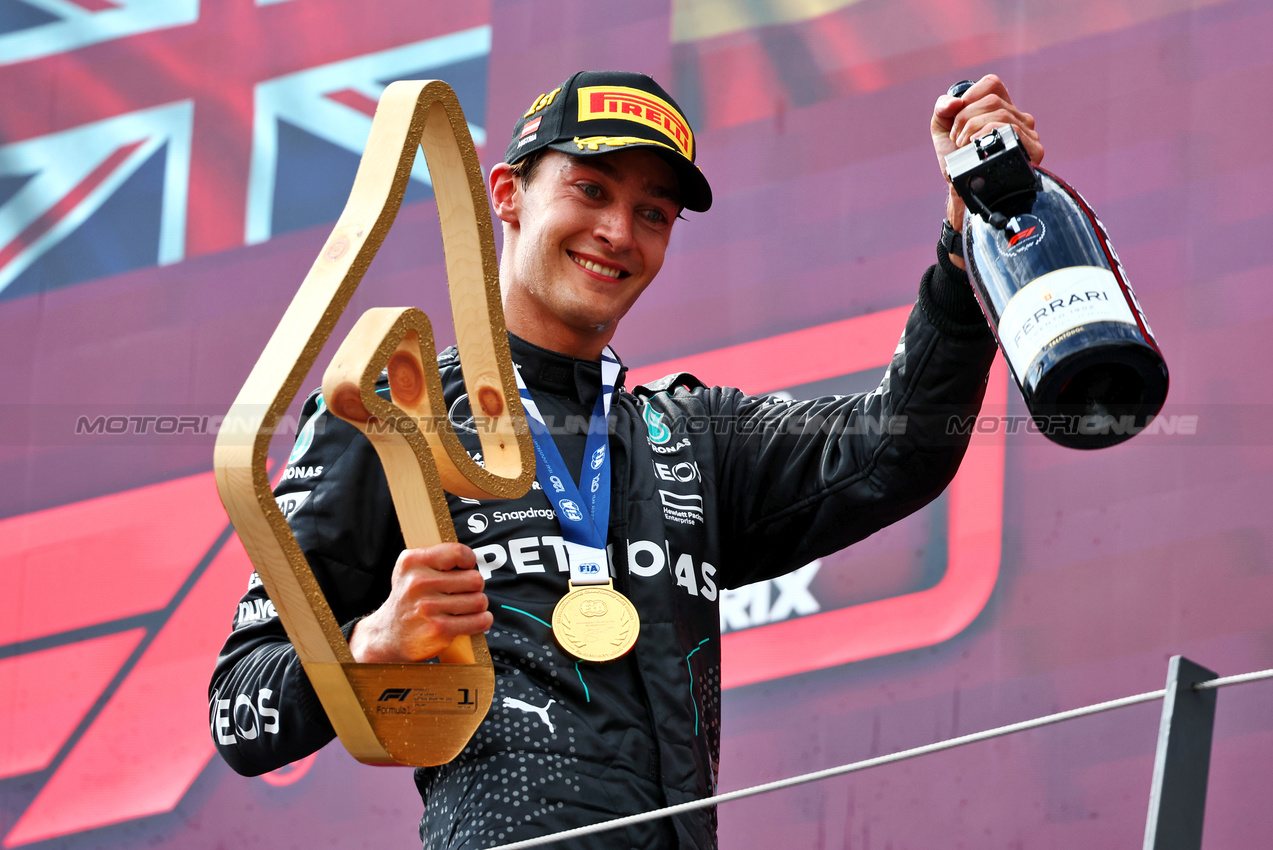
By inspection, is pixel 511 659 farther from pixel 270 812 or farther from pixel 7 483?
pixel 7 483

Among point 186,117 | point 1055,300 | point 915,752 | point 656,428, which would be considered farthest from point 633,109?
point 186,117

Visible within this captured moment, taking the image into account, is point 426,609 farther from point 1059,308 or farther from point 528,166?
point 528,166

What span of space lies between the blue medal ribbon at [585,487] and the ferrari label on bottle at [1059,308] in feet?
1.31

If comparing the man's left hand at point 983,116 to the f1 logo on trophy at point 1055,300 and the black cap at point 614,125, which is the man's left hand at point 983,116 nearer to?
the f1 logo on trophy at point 1055,300

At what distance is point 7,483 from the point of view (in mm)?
2316

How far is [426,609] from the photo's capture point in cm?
88

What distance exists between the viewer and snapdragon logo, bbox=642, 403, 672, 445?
1.28 meters

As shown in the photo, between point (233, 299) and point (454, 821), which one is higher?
point (233, 299)

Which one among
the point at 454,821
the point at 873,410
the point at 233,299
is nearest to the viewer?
the point at 454,821

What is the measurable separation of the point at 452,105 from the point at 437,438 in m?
0.27

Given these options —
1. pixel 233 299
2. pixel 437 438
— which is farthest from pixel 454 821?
pixel 233 299

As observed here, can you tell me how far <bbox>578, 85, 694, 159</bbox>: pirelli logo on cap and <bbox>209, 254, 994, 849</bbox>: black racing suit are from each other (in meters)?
0.23

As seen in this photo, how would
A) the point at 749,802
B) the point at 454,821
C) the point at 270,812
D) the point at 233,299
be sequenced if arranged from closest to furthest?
the point at 454,821, the point at 749,802, the point at 270,812, the point at 233,299

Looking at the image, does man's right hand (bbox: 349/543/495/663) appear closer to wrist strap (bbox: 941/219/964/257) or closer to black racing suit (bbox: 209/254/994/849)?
black racing suit (bbox: 209/254/994/849)
